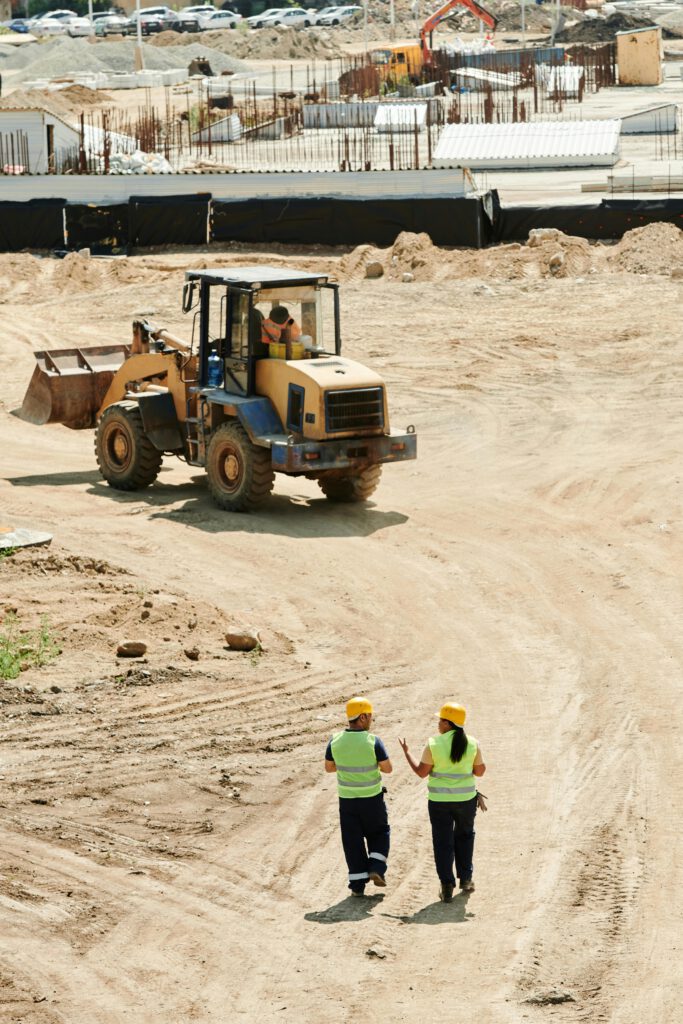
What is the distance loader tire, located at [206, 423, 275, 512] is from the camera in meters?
17.2

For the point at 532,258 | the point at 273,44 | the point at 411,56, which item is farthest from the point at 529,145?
the point at 273,44

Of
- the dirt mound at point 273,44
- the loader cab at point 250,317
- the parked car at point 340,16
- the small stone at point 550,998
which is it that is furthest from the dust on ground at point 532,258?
the parked car at point 340,16

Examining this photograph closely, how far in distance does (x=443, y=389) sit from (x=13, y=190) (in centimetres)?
1779

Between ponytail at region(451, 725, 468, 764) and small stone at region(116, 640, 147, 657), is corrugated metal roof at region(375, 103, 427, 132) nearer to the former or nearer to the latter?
small stone at region(116, 640, 147, 657)

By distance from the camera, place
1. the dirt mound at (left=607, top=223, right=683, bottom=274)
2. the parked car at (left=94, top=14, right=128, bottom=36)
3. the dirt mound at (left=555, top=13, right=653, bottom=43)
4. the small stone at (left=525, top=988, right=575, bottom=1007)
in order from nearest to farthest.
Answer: the small stone at (left=525, top=988, right=575, bottom=1007) < the dirt mound at (left=607, top=223, right=683, bottom=274) < the dirt mound at (left=555, top=13, right=653, bottom=43) < the parked car at (left=94, top=14, right=128, bottom=36)

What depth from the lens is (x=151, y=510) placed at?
58.7 feet

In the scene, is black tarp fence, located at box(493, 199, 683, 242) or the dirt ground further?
black tarp fence, located at box(493, 199, 683, 242)

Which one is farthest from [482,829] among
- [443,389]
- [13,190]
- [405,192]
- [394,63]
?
[394,63]

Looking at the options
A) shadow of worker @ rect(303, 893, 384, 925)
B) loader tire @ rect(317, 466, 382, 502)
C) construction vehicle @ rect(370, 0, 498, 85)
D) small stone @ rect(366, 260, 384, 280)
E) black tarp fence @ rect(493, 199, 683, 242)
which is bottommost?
shadow of worker @ rect(303, 893, 384, 925)

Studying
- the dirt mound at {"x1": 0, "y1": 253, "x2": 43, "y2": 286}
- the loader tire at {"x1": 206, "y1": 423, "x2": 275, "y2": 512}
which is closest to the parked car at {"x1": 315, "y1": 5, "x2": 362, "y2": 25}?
the dirt mound at {"x1": 0, "y1": 253, "x2": 43, "y2": 286}

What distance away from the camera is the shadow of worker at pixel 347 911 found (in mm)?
8914

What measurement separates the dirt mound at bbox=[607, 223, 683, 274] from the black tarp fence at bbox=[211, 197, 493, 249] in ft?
11.4

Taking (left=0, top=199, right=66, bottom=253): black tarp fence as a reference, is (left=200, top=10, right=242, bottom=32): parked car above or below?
above

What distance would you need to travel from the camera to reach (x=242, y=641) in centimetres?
1334
